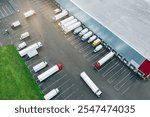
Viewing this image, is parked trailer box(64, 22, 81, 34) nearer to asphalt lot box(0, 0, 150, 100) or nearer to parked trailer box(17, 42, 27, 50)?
asphalt lot box(0, 0, 150, 100)

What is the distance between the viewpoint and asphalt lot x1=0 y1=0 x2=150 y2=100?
7319cm

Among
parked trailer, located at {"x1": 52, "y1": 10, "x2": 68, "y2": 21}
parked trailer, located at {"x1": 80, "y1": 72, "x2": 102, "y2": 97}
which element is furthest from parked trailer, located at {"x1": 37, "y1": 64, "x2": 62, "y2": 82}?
parked trailer, located at {"x1": 52, "y1": 10, "x2": 68, "y2": 21}

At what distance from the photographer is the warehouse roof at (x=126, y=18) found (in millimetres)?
79438

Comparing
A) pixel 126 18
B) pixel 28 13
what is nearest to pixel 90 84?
pixel 126 18

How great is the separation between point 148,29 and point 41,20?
41.4m

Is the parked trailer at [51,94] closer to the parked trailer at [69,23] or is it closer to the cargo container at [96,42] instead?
the cargo container at [96,42]

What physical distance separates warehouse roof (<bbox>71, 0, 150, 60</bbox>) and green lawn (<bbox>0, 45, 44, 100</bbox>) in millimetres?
31162

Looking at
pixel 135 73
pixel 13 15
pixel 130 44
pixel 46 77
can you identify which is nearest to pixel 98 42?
pixel 130 44

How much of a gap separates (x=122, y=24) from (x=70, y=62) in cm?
2352

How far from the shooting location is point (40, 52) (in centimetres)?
8231

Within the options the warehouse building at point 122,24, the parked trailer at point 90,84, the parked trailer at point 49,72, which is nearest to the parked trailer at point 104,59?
the warehouse building at point 122,24

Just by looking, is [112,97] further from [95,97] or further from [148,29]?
[148,29]

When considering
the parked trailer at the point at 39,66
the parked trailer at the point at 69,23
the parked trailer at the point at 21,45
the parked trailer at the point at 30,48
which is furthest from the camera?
the parked trailer at the point at 69,23

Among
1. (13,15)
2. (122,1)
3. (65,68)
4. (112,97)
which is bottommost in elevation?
(112,97)
